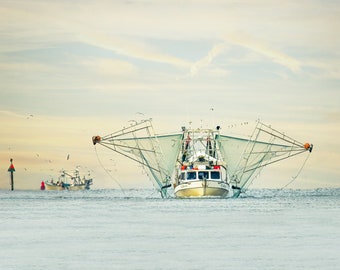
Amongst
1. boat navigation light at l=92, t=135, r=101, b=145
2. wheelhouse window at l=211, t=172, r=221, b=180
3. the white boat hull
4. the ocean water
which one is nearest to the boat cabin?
wheelhouse window at l=211, t=172, r=221, b=180

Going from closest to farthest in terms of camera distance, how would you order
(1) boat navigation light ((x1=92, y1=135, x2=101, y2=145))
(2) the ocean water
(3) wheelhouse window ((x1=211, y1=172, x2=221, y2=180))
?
(2) the ocean water → (3) wheelhouse window ((x1=211, y1=172, x2=221, y2=180)) → (1) boat navigation light ((x1=92, y1=135, x2=101, y2=145))

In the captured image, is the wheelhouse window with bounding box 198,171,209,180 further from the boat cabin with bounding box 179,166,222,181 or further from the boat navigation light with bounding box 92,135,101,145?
the boat navigation light with bounding box 92,135,101,145

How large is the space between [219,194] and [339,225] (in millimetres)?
57260

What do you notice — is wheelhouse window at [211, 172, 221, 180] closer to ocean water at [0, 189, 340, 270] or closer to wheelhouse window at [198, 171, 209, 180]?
wheelhouse window at [198, 171, 209, 180]

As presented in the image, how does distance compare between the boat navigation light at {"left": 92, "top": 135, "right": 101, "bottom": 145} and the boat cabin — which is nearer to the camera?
the boat cabin

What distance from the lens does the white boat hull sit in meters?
127

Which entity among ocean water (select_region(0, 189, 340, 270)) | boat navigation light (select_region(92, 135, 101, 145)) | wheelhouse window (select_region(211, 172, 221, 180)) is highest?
boat navigation light (select_region(92, 135, 101, 145))

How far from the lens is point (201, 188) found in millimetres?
127125

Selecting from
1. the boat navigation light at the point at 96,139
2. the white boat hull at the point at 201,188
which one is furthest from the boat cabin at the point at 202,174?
the boat navigation light at the point at 96,139

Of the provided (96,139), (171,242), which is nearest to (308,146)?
(96,139)

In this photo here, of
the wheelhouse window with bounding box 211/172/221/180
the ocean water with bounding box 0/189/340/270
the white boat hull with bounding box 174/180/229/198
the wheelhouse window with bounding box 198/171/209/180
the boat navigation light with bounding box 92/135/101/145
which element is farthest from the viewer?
the boat navigation light with bounding box 92/135/101/145

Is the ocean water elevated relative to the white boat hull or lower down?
lower down

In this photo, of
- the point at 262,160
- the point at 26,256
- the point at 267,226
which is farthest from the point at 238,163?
the point at 26,256

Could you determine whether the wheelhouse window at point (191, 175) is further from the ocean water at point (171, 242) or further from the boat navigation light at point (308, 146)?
the ocean water at point (171, 242)
